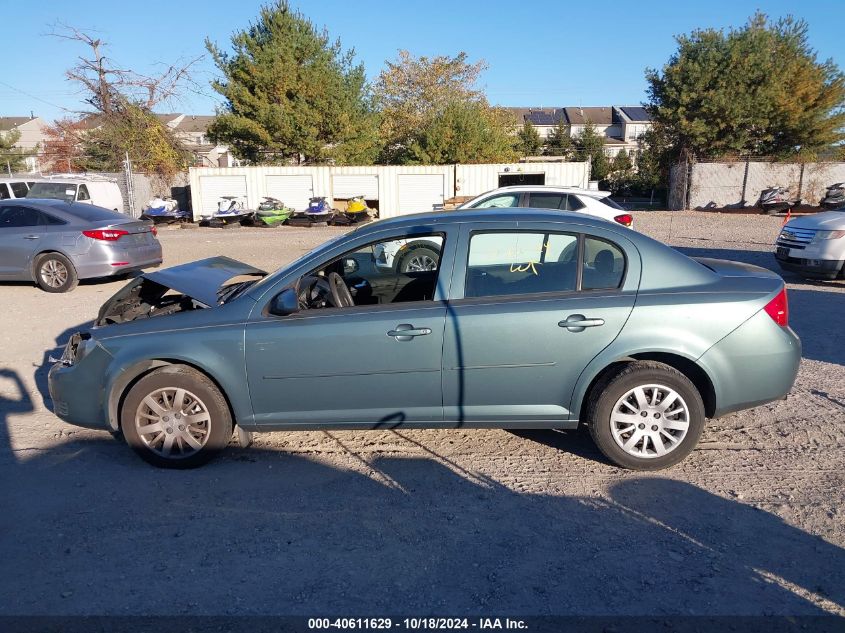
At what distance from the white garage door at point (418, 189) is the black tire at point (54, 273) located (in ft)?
64.4

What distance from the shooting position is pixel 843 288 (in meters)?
9.91

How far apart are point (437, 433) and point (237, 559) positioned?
6.27ft

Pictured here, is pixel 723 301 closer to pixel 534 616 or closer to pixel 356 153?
pixel 534 616

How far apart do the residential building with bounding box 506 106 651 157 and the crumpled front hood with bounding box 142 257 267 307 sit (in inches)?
2464

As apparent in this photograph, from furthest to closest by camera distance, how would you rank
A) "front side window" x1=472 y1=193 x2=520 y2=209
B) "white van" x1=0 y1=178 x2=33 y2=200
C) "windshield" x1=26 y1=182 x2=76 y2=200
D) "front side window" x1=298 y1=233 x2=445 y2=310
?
"white van" x1=0 y1=178 x2=33 y2=200, "windshield" x1=26 y1=182 x2=76 y2=200, "front side window" x1=472 y1=193 x2=520 y2=209, "front side window" x1=298 y1=233 x2=445 y2=310

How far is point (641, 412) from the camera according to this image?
4098mm

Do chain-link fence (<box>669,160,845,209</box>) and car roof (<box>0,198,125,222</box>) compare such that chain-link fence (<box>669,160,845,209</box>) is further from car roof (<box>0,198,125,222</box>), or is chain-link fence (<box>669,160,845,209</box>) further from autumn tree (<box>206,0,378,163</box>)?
car roof (<box>0,198,125,222</box>)

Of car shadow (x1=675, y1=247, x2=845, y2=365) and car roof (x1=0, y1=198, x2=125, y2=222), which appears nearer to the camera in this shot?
car shadow (x1=675, y1=247, x2=845, y2=365)

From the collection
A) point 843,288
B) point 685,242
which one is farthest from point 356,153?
point 843,288

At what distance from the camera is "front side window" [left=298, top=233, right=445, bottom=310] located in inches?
173

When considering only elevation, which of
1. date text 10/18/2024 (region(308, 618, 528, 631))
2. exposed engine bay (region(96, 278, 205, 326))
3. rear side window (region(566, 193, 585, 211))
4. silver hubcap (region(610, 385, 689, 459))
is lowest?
date text 10/18/2024 (region(308, 618, 528, 631))

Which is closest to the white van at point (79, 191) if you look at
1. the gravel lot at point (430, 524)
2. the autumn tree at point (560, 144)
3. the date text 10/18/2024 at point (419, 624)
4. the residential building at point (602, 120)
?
the gravel lot at point (430, 524)

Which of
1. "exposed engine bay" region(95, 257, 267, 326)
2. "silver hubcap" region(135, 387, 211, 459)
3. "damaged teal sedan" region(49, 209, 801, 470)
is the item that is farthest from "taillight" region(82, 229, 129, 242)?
"silver hubcap" region(135, 387, 211, 459)

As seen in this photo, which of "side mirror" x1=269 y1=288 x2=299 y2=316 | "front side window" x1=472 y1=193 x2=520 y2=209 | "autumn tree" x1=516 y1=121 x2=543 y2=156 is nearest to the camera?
"side mirror" x1=269 y1=288 x2=299 y2=316
